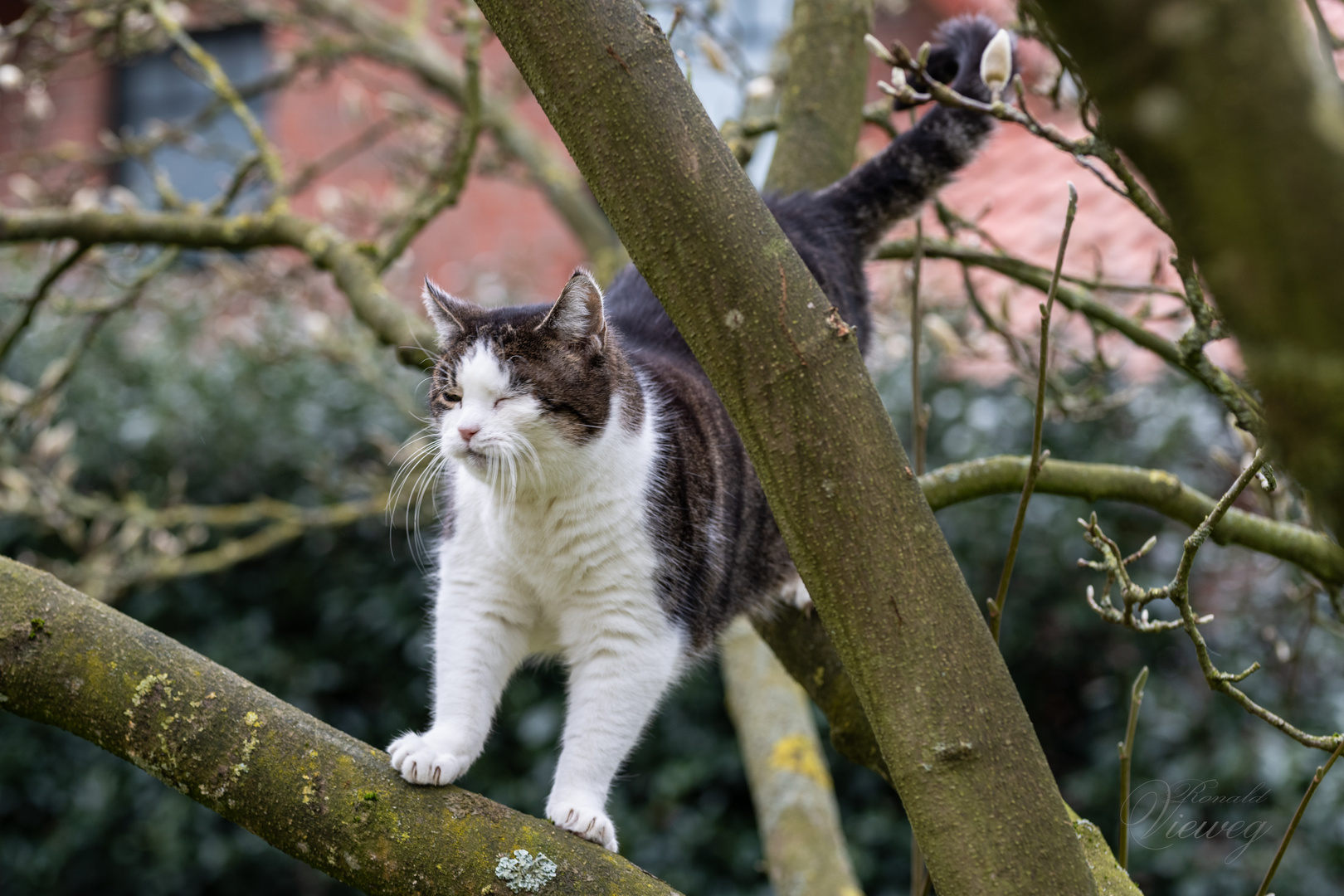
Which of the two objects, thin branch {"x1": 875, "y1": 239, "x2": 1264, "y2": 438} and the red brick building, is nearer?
thin branch {"x1": 875, "y1": 239, "x2": 1264, "y2": 438}

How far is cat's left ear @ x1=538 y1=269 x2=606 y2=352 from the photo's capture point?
1535 mm

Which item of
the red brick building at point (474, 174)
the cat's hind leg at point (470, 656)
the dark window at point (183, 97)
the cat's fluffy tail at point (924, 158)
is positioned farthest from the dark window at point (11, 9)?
the cat's hind leg at point (470, 656)

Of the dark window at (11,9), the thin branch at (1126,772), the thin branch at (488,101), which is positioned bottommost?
the thin branch at (1126,772)

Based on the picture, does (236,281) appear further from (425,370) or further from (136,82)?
(136,82)

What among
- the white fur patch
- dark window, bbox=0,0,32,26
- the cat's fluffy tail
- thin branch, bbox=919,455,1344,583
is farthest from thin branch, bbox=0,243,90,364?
dark window, bbox=0,0,32,26

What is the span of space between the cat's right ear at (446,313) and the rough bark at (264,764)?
0.70 m

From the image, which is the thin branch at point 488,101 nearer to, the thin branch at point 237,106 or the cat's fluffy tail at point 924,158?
the thin branch at point 237,106

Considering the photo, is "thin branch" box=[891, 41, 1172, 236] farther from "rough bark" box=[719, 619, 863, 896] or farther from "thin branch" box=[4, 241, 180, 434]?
"thin branch" box=[4, 241, 180, 434]

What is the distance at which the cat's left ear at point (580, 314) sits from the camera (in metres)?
1.54

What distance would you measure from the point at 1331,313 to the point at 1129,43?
5.3 inches

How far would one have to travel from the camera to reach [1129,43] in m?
0.43

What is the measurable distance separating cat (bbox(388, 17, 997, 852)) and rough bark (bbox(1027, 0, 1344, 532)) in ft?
3.71

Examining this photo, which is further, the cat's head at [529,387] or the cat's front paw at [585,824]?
the cat's head at [529,387]

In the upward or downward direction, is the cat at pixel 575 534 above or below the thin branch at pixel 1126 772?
above
